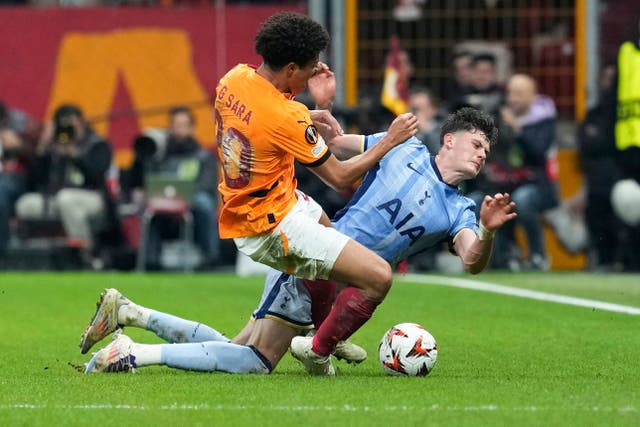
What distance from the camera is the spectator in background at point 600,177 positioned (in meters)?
18.4

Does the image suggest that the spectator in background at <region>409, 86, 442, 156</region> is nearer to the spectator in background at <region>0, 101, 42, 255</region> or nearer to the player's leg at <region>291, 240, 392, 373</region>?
the spectator in background at <region>0, 101, 42, 255</region>

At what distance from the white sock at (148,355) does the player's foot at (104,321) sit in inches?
18.1

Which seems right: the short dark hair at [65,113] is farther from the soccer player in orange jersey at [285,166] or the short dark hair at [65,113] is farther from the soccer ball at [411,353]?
the soccer ball at [411,353]

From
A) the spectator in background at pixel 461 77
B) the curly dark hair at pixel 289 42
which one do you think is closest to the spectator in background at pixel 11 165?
the spectator in background at pixel 461 77

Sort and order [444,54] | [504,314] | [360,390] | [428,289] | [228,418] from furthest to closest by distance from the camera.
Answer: [444,54] → [428,289] → [504,314] → [360,390] → [228,418]

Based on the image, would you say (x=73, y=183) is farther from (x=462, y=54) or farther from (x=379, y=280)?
(x=379, y=280)

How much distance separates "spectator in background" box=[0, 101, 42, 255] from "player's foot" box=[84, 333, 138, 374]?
10192mm

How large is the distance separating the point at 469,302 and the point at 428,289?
150 centimetres

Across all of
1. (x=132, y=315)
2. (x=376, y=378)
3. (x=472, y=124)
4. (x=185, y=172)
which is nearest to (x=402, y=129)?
(x=472, y=124)

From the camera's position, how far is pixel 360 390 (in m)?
7.73

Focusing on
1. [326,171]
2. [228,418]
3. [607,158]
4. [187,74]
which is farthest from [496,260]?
[228,418]

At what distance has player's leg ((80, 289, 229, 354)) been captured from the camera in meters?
8.79

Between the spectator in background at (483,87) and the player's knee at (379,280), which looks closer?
the player's knee at (379,280)

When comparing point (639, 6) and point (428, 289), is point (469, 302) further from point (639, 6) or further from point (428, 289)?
point (639, 6)
